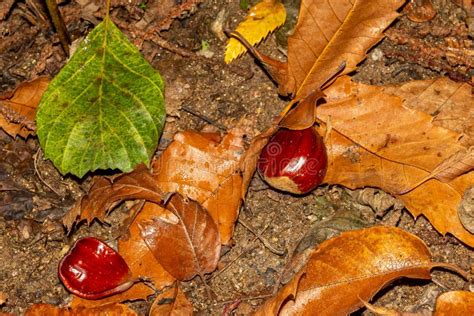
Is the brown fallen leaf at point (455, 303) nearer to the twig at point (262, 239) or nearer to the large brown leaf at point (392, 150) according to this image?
the large brown leaf at point (392, 150)

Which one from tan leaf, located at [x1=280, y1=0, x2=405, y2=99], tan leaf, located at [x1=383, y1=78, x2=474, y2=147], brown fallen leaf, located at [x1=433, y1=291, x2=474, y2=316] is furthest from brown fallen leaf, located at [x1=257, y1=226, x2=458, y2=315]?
tan leaf, located at [x1=280, y1=0, x2=405, y2=99]

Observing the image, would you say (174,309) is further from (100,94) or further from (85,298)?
(100,94)

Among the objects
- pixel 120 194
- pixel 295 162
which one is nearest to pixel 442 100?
pixel 295 162

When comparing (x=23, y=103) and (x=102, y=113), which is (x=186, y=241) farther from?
(x=23, y=103)

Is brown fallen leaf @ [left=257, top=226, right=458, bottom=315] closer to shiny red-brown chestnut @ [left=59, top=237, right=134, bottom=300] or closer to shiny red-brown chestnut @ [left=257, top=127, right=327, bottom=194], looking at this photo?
shiny red-brown chestnut @ [left=257, top=127, right=327, bottom=194]

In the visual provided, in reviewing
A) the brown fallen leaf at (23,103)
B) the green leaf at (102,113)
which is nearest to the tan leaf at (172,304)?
the green leaf at (102,113)

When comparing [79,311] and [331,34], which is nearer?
[79,311]
